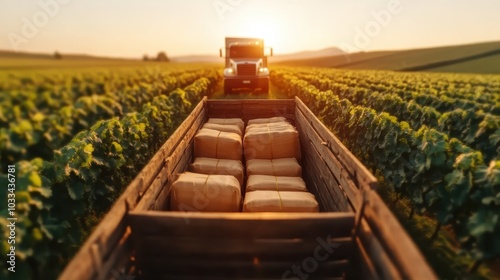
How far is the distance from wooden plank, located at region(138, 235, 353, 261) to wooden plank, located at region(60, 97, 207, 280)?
33cm

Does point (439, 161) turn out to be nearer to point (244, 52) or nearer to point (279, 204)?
point (279, 204)

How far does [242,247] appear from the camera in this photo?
9.53 feet

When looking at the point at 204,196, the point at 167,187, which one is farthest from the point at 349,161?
the point at 167,187

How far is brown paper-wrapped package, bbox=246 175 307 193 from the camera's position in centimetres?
488

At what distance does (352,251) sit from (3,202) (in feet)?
11.1

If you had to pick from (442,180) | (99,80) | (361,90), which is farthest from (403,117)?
(99,80)

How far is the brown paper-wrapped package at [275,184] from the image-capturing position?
16.0 feet

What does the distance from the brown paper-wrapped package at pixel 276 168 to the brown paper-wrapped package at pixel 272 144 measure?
0.39m

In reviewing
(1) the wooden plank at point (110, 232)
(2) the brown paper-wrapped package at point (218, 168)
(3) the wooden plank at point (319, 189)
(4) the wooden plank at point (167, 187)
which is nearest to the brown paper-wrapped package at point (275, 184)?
(3) the wooden plank at point (319, 189)

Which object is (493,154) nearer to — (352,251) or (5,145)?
(352,251)

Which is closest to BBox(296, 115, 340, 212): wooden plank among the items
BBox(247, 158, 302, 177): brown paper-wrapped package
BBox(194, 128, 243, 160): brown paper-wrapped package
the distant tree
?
BBox(247, 158, 302, 177): brown paper-wrapped package

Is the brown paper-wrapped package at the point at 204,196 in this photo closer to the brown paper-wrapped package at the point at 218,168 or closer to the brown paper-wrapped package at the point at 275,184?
the brown paper-wrapped package at the point at 275,184

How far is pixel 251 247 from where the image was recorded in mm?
2904

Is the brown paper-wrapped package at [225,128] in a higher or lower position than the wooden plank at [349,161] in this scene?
lower
